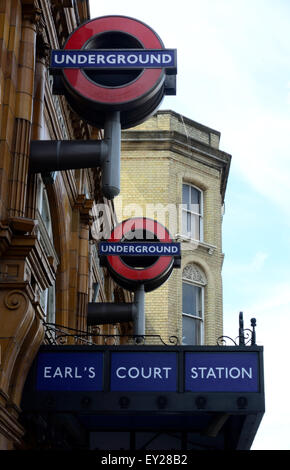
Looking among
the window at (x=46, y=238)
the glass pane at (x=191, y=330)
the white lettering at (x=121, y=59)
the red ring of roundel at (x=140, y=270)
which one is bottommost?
the window at (x=46, y=238)

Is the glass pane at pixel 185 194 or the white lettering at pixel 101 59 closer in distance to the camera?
the white lettering at pixel 101 59

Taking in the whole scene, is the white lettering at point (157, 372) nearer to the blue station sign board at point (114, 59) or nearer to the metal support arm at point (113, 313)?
the blue station sign board at point (114, 59)

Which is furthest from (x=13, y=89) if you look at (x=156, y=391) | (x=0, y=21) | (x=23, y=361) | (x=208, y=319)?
(x=208, y=319)

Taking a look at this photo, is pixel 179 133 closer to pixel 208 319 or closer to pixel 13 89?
pixel 208 319

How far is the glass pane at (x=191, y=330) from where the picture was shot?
31.6 m

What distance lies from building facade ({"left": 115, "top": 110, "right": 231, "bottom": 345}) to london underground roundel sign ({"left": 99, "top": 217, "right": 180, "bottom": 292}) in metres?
9.43

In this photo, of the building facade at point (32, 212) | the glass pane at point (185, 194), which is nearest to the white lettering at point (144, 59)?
the building facade at point (32, 212)

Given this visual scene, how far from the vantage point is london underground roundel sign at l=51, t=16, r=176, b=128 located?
14.0 m

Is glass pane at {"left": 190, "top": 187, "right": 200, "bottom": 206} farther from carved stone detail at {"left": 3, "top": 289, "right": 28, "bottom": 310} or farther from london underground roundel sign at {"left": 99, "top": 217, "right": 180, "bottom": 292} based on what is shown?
carved stone detail at {"left": 3, "top": 289, "right": 28, "bottom": 310}

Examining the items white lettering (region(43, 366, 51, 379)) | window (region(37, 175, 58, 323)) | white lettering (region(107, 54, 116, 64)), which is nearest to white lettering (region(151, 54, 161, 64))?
white lettering (region(107, 54, 116, 64))

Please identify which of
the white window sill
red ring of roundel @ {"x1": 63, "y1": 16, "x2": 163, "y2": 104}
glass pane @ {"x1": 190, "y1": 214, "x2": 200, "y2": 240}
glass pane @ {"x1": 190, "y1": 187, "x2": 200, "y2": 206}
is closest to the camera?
red ring of roundel @ {"x1": 63, "y1": 16, "x2": 163, "y2": 104}

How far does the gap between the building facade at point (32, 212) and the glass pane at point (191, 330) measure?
1277 cm

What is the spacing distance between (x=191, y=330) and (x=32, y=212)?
60.7ft

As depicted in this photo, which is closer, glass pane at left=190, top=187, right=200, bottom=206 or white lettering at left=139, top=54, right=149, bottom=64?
white lettering at left=139, top=54, right=149, bottom=64
